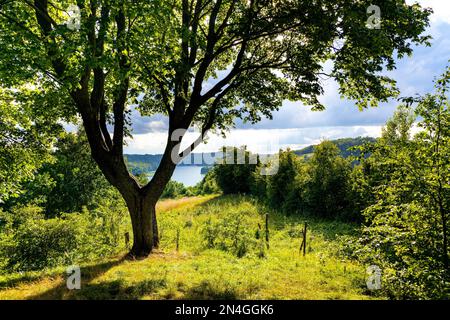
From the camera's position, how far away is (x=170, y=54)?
8.55 metres

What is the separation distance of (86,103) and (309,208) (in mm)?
27043

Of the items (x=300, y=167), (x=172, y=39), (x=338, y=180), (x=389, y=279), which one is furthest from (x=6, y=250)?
(x=300, y=167)

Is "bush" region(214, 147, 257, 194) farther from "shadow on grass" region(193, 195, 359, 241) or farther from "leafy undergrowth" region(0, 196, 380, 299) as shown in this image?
"leafy undergrowth" region(0, 196, 380, 299)

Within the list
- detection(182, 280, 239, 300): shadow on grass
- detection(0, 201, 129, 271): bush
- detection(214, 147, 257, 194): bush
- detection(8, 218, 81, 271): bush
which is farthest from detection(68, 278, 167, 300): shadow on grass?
detection(214, 147, 257, 194): bush

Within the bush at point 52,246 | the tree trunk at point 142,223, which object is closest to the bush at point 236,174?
the bush at point 52,246

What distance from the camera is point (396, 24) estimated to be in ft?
28.5

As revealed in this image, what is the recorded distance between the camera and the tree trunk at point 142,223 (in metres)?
11.4

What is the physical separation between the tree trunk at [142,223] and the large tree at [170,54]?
0.13 feet

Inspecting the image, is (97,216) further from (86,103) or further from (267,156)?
(267,156)

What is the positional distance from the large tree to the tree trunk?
0.13 ft

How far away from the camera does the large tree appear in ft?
24.3

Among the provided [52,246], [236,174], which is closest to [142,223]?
[52,246]
